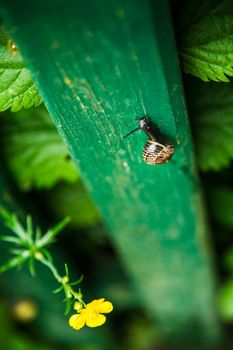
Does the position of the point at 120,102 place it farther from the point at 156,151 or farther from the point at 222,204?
the point at 222,204

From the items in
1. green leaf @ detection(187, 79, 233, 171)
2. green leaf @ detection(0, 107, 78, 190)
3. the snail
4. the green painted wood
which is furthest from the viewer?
green leaf @ detection(0, 107, 78, 190)

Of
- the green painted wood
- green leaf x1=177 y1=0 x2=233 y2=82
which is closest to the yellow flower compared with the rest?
the green painted wood

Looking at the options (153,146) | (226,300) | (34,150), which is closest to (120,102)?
(153,146)

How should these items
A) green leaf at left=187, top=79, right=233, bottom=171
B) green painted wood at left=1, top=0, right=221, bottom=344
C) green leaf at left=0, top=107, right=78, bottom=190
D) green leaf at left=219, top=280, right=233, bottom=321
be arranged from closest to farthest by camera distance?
green painted wood at left=1, top=0, right=221, bottom=344, green leaf at left=187, top=79, right=233, bottom=171, green leaf at left=0, top=107, right=78, bottom=190, green leaf at left=219, top=280, right=233, bottom=321

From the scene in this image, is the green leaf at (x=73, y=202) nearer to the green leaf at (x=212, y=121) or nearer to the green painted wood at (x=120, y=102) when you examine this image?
the green painted wood at (x=120, y=102)

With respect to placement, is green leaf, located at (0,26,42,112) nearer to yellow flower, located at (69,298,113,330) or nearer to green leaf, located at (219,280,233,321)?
yellow flower, located at (69,298,113,330)

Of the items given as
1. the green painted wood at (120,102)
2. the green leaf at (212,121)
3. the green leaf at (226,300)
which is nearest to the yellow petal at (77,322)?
the green painted wood at (120,102)
